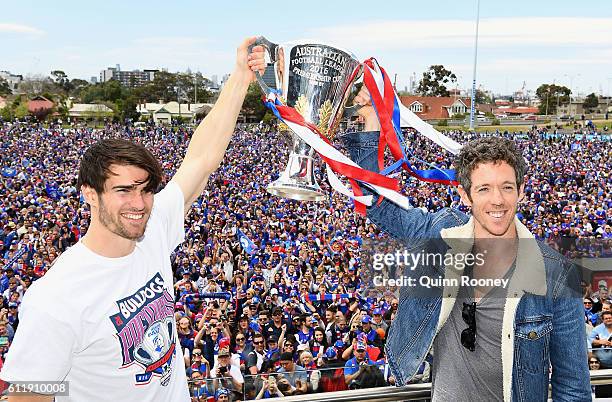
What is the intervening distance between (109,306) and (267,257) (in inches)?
315

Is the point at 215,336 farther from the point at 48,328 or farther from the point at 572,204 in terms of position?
the point at 572,204

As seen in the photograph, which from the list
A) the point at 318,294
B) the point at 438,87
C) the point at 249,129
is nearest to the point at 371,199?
the point at 318,294

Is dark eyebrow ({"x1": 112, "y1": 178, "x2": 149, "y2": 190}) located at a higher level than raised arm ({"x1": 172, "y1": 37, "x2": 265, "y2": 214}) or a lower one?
lower

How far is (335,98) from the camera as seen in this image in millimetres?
2045

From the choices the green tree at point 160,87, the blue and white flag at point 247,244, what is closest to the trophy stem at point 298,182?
the blue and white flag at point 247,244

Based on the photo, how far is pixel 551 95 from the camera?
73.3 meters

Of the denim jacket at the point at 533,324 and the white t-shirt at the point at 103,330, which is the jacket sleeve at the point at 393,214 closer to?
the denim jacket at the point at 533,324

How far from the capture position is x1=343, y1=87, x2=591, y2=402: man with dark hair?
54.7 inches

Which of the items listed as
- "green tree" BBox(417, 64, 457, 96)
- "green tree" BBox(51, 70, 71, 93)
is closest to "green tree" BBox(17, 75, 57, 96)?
"green tree" BBox(51, 70, 71, 93)

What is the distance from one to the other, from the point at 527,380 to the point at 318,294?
587cm

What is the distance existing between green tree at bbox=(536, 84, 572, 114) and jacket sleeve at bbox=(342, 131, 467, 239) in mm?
74540

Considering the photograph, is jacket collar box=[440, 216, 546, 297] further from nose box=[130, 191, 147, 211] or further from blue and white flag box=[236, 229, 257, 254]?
blue and white flag box=[236, 229, 257, 254]

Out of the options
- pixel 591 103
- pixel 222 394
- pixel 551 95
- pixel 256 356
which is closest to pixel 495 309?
pixel 222 394

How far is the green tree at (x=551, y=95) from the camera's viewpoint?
2830 inches
